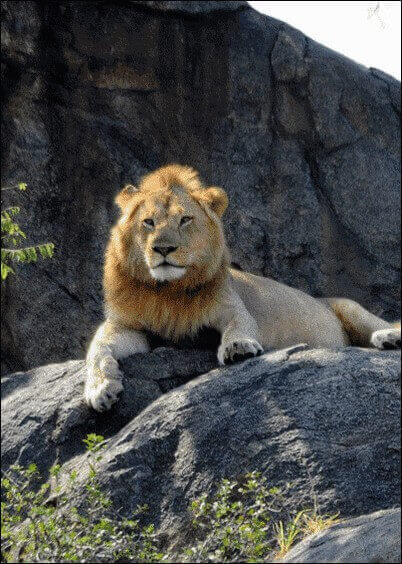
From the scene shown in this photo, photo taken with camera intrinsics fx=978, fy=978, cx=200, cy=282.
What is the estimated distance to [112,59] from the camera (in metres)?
10.3

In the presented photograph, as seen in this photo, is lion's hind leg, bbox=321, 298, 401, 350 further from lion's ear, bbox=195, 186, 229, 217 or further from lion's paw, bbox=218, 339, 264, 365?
lion's ear, bbox=195, 186, 229, 217

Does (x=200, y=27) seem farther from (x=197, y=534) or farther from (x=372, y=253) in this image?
(x=197, y=534)

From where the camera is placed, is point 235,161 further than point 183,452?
Yes

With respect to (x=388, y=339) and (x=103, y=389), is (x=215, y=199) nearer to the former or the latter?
(x=388, y=339)

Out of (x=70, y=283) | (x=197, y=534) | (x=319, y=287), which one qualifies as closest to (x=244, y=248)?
(x=319, y=287)

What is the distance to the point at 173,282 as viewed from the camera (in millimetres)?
6582

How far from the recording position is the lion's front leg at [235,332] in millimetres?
6000

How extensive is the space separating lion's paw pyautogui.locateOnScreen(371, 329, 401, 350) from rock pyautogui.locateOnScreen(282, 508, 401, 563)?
2169 mm

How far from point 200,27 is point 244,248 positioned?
2.46 meters

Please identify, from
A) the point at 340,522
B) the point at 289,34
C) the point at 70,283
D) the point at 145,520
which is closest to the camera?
the point at 340,522

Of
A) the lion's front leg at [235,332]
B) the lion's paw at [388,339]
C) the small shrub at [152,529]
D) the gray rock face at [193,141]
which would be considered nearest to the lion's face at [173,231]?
the lion's front leg at [235,332]

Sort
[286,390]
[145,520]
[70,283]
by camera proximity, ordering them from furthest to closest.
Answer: [70,283], [286,390], [145,520]

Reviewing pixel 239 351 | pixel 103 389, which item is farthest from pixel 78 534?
pixel 239 351

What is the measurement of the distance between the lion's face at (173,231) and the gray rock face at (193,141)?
3.18m
